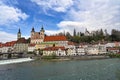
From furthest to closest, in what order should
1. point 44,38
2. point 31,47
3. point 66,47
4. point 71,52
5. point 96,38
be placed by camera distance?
point 96,38, point 44,38, point 31,47, point 66,47, point 71,52

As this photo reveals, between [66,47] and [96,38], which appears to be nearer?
[66,47]

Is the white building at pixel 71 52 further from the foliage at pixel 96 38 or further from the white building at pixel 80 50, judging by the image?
the foliage at pixel 96 38

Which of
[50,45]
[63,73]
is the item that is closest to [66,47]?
[50,45]

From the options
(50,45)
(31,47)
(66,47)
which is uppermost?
(50,45)

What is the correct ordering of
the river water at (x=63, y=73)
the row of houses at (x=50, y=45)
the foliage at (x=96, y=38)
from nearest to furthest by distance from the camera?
the river water at (x=63, y=73)
the row of houses at (x=50, y=45)
the foliage at (x=96, y=38)

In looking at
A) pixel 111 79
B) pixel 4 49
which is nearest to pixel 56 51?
pixel 4 49

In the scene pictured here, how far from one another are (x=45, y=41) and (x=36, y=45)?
Answer: 4972 millimetres

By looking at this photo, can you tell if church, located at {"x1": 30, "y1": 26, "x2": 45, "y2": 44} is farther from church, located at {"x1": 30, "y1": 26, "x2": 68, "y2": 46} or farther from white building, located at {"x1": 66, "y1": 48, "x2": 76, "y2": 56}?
white building, located at {"x1": 66, "y1": 48, "x2": 76, "y2": 56}

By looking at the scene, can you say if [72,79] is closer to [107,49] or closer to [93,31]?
[107,49]

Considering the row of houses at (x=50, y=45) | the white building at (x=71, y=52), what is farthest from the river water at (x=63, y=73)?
the row of houses at (x=50, y=45)

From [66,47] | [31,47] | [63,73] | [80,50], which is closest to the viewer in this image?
[63,73]

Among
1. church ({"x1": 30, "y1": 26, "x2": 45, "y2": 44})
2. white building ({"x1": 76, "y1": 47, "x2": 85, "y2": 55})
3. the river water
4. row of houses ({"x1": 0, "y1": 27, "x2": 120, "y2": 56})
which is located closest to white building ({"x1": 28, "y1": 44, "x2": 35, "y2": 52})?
row of houses ({"x1": 0, "y1": 27, "x2": 120, "y2": 56})

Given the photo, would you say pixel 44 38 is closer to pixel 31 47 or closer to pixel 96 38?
pixel 31 47

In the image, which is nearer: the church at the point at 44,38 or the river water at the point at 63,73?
the river water at the point at 63,73
